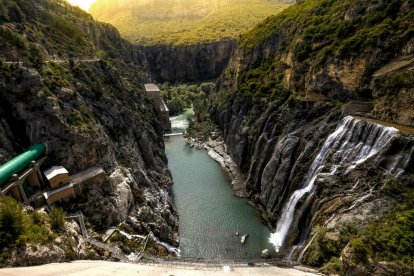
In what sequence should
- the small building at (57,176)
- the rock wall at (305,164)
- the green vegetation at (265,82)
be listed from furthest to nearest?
the green vegetation at (265,82) < the small building at (57,176) < the rock wall at (305,164)

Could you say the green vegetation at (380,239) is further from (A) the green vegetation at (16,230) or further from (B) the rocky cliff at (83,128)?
(A) the green vegetation at (16,230)

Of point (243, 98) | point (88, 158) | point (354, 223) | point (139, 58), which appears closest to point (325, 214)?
point (354, 223)

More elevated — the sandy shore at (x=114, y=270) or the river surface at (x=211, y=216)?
the sandy shore at (x=114, y=270)

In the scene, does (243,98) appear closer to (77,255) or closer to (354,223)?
(354,223)

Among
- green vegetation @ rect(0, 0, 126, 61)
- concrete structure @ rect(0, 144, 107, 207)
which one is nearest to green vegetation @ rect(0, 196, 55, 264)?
concrete structure @ rect(0, 144, 107, 207)

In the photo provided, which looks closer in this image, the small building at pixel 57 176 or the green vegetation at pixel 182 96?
the small building at pixel 57 176

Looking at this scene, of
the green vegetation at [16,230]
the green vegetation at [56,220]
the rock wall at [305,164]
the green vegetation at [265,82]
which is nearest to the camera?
the green vegetation at [16,230]

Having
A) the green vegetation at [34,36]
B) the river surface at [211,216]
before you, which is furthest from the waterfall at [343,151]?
the green vegetation at [34,36]

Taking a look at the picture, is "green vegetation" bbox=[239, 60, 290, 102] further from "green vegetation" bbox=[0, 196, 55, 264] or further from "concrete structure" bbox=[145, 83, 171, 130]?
"green vegetation" bbox=[0, 196, 55, 264]
